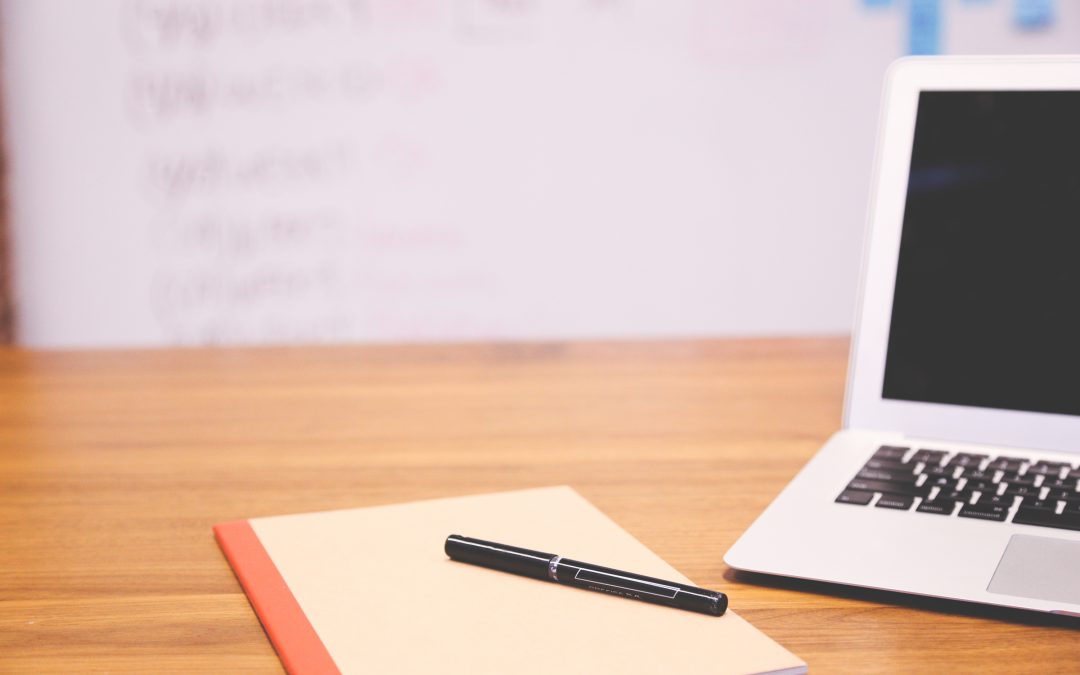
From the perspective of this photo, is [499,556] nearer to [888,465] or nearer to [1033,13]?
[888,465]

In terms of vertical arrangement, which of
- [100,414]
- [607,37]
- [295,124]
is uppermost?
[607,37]

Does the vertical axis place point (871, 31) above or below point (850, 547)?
above

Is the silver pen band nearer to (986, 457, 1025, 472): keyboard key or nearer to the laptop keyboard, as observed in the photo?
the laptop keyboard

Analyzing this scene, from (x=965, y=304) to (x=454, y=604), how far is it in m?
0.38

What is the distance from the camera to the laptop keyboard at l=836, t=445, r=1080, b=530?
1.76 ft

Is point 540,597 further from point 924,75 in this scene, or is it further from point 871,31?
point 871,31

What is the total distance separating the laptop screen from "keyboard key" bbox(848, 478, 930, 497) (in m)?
0.10

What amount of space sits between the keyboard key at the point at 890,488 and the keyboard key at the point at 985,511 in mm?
26

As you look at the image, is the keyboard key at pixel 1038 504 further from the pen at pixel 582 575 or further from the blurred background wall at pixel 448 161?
the blurred background wall at pixel 448 161

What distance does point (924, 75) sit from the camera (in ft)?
2.19

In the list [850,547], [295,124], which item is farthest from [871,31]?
[850,547]

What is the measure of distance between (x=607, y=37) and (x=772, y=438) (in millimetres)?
1873

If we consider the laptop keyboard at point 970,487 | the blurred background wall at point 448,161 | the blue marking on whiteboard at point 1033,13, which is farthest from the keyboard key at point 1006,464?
the blue marking on whiteboard at point 1033,13

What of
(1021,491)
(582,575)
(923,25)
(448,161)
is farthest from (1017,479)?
(923,25)
